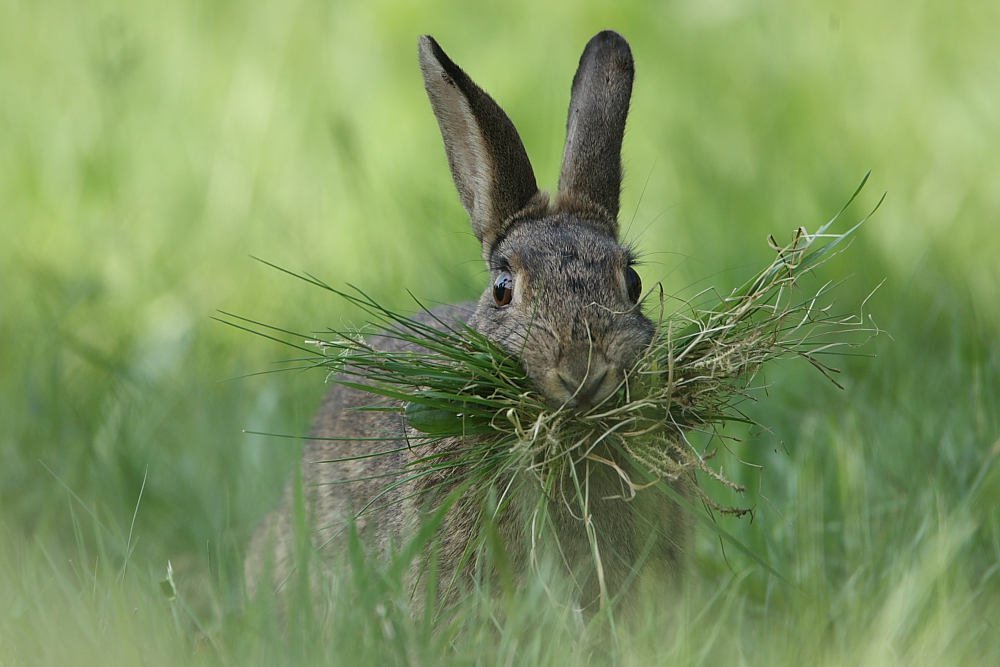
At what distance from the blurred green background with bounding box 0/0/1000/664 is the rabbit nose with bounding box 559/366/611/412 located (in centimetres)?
78

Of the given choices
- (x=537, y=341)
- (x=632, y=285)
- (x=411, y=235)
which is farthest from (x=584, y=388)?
(x=411, y=235)

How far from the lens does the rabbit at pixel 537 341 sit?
2881 mm

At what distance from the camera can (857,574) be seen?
308cm

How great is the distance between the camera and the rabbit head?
112 inches

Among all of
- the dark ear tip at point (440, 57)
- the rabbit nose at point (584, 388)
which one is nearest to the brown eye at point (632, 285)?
the rabbit nose at point (584, 388)

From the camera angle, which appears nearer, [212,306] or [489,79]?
[212,306]

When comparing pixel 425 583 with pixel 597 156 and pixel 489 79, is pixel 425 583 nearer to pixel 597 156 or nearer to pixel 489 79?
pixel 597 156

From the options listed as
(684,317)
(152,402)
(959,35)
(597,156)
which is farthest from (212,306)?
(959,35)

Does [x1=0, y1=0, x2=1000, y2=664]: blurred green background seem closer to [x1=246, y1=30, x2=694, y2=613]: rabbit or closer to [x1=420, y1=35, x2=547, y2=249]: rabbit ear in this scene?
[x1=246, y1=30, x2=694, y2=613]: rabbit

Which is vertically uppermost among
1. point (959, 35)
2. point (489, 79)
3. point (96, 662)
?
point (959, 35)

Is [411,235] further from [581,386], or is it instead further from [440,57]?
[581,386]

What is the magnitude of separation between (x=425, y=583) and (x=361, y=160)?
3380 millimetres

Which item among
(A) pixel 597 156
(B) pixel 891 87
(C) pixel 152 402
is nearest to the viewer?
(A) pixel 597 156

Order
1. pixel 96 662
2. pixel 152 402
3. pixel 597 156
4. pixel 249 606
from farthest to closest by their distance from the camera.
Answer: pixel 152 402, pixel 597 156, pixel 249 606, pixel 96 662
